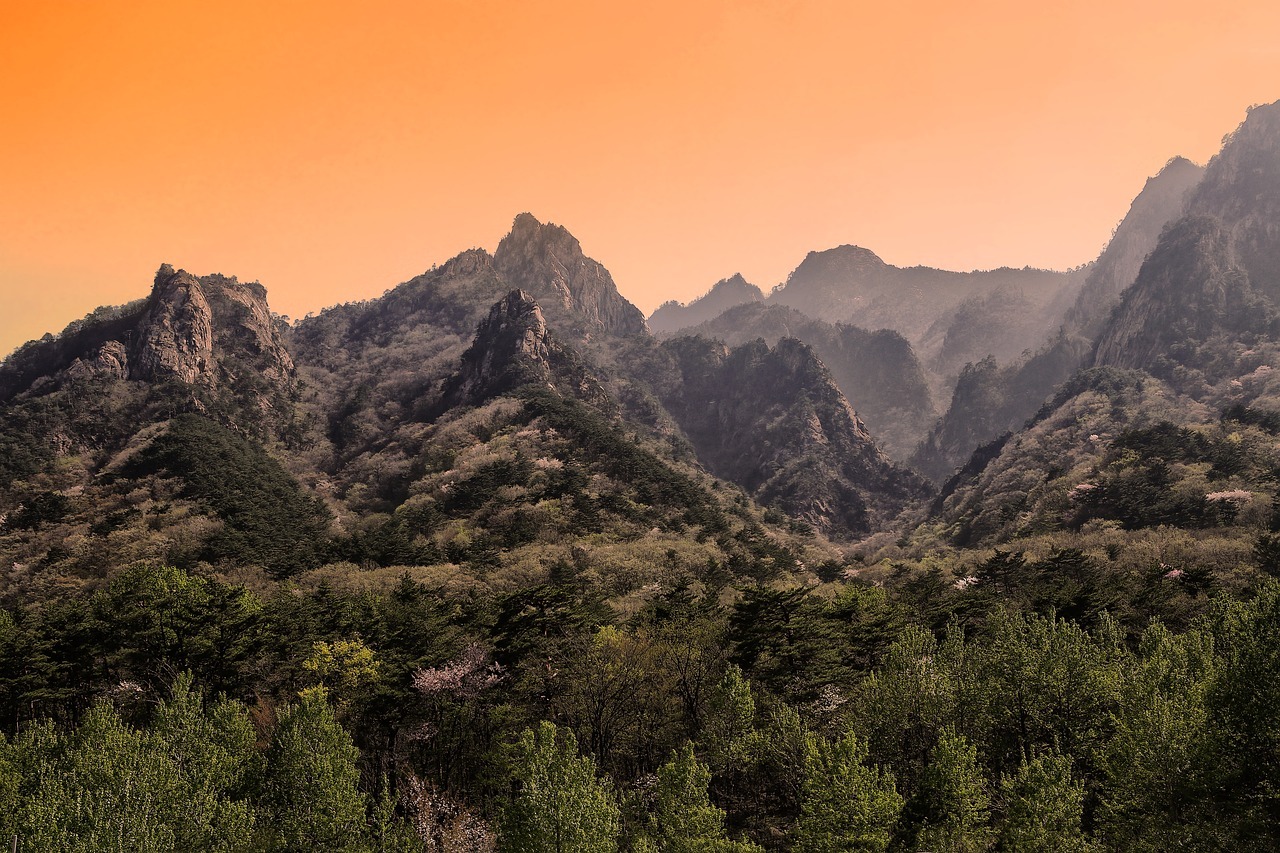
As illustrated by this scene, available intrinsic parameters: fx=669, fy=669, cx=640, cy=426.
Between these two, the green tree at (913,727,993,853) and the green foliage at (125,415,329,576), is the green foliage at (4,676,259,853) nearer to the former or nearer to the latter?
the green tree at (913,727,993,853)

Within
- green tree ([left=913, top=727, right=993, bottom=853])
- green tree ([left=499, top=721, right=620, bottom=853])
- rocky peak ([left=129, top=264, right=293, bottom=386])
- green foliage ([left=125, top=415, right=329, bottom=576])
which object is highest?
rocky peak ([left=129, top=264, right=293, bottom=386])

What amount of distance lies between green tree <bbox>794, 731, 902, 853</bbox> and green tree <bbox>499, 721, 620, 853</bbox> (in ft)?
34.8

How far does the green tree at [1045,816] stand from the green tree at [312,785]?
35.9m

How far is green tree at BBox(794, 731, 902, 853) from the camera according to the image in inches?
1351

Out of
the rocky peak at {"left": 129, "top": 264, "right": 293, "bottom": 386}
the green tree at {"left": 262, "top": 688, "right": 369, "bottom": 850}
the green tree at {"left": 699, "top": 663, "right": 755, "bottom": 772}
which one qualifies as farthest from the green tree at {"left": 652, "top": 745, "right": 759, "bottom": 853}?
the rocky peak at {"left": 129, "top": 264, "right": 293, "bottom": 386}

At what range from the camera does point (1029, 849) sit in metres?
31.9

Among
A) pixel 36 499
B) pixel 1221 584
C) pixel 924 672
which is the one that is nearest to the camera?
pixel 924 672

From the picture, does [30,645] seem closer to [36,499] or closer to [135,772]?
[135,772]

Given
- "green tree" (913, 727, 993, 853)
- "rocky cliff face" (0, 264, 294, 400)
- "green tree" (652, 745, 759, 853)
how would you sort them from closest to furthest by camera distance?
"green tree" (913, 727, 993, 853) → "green tree" (652, 745, 759, 853) → "rocky cliff face" (0, 264, 294, 400)

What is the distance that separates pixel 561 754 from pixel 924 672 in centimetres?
2815

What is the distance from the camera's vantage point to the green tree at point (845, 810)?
3431cm

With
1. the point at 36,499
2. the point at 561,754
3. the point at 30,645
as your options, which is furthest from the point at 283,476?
the point at 561,754

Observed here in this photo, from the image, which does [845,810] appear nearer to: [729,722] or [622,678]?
[729,722]

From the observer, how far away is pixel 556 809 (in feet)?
116
